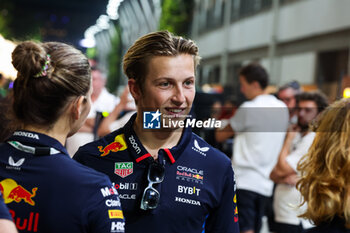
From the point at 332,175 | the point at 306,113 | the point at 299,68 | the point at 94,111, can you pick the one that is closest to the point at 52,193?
the point at 332,175

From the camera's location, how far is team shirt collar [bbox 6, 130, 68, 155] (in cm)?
160

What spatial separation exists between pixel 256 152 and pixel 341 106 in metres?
2.45

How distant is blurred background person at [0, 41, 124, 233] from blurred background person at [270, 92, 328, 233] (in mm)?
2445

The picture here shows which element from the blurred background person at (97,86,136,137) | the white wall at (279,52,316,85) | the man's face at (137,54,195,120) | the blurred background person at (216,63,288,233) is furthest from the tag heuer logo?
the white wall at (279,52,316,85)

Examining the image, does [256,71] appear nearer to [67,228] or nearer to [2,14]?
[67,228]

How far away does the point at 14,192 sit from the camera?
5.16ft

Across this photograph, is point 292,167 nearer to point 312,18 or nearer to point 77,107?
point 77,107

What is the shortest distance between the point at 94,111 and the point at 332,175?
3.55 meters

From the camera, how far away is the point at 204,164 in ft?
6.53

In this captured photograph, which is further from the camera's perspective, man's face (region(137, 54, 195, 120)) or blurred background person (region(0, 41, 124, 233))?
man's face (region(137, 54, 195, 120))

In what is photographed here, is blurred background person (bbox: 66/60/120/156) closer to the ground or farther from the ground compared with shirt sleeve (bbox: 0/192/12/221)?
farther from the ground

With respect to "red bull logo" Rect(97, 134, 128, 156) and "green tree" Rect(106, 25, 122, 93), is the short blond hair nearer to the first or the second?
"red bull logo" Rect(97, 134, 128, 156)

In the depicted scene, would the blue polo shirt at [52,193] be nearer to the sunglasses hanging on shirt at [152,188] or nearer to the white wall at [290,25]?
the sunglasses hanging on shirt at [152,188]

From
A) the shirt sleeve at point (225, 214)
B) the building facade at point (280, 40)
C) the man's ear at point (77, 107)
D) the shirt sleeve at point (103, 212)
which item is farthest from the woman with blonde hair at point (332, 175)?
the building facade at point (280, 40)
